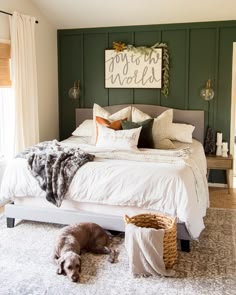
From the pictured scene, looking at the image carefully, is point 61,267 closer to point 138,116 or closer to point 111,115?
point 138,116

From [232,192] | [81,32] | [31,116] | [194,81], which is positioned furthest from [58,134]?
[232,192]

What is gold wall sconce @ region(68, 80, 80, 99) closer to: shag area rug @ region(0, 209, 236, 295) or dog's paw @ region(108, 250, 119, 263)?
shag area rug @ region(0, 209, 236, 295)

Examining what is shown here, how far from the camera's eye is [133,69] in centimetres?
514

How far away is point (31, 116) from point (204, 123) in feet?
7.66

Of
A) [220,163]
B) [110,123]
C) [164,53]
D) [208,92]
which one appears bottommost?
[220,163]

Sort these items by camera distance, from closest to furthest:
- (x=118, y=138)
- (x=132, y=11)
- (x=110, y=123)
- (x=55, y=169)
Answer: (x=55, y=169) → (x=118, y=138) → (x=110, y=123) → (x=132, y=11)

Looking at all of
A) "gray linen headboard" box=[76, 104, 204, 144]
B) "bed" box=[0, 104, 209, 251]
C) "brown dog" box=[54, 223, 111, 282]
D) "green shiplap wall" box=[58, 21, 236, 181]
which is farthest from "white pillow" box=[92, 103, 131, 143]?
"brown dog" box=[54, 223, 111, 282]

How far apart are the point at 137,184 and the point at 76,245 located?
0.71 meters

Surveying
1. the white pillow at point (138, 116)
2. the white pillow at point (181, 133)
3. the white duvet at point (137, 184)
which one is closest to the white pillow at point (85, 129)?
the white pillow at point (138, 116)

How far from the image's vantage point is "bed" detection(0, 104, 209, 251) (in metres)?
3.00

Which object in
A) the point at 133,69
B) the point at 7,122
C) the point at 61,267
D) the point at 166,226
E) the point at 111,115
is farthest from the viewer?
the point at 133,69

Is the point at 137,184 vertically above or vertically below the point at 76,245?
above

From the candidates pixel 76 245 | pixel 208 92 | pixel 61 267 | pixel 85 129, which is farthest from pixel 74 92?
pixel 61 267

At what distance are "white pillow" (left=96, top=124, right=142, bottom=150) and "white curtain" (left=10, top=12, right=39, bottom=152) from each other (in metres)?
0.98
